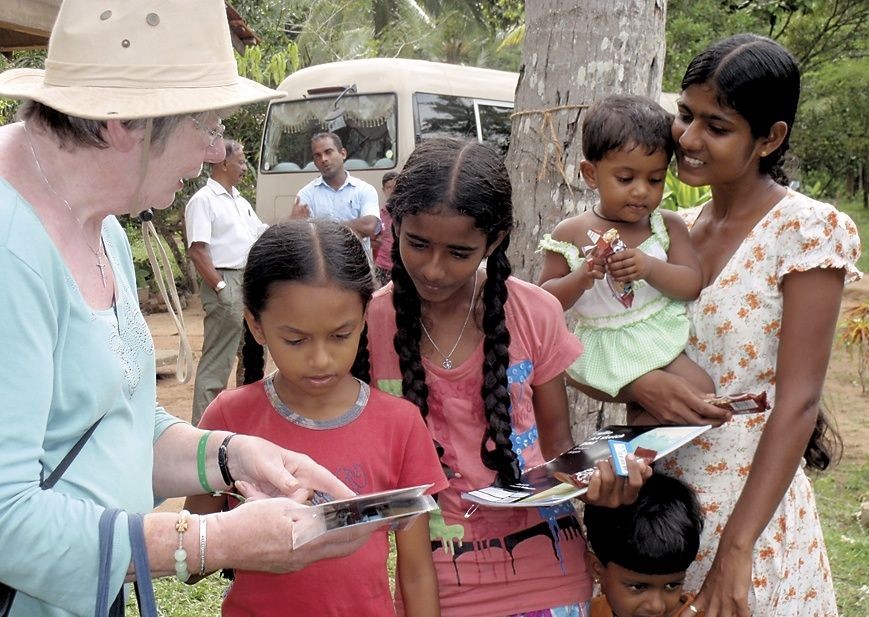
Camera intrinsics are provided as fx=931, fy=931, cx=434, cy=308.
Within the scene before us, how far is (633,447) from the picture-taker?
2.23 meters

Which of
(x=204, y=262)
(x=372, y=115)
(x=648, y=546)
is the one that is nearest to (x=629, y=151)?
(x=648, y=546)

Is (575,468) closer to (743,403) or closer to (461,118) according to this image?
(743,403)

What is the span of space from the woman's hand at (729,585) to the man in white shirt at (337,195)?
6.78 m

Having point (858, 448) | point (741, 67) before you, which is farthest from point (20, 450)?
point (858, 448)

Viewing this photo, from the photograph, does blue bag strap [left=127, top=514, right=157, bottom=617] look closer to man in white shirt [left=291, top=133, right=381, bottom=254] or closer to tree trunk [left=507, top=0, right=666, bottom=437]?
tree trunk [left=507, top=0, right=666, bottom=437]

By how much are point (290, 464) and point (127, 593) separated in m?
0.41

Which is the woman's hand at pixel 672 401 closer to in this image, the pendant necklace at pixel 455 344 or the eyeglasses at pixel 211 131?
the pendant necklace at pixel 455 344

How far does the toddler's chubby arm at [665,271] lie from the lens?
239 centimetres

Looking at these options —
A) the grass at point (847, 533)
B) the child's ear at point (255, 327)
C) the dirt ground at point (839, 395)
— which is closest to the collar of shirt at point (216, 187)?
the dirt ground at point (839, 395)

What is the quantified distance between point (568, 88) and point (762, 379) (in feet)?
4.86

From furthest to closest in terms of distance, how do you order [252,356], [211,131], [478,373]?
[252,356]
[478,373]
[211,131]

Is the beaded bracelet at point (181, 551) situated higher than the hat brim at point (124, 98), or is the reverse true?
the hat brim at point (124, 98)

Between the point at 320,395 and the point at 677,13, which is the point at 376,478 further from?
the point at 677,13

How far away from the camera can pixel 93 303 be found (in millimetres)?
1699
